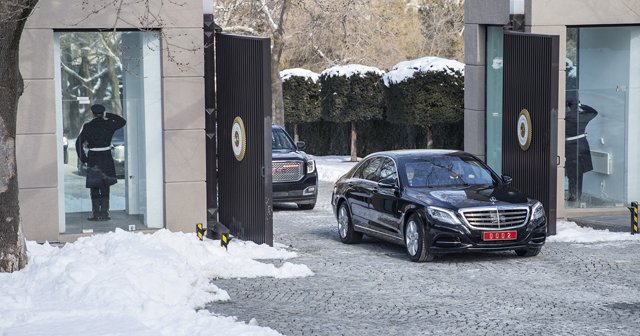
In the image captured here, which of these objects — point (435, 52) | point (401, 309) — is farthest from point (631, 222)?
point (435, 52)

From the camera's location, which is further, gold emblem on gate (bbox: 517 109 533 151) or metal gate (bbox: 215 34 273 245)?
gold emblem on gate (bbox: 517 109 533 151)

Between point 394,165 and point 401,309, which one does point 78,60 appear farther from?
point 401,309

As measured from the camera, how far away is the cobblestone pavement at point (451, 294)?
1180 cm

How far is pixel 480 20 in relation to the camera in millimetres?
22734

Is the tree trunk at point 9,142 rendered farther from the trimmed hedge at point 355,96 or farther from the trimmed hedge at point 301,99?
the trimmed hedge at point 301,99

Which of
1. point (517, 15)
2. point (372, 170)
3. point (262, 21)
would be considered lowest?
point (372, 170)

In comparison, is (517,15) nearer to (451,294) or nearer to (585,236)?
(585,236)

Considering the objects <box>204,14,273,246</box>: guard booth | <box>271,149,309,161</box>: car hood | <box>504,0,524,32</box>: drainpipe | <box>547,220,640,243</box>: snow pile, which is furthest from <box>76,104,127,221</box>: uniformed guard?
<box>504,0,524,32</box>: drainpipe

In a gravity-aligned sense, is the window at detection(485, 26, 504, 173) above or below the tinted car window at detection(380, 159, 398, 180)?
above

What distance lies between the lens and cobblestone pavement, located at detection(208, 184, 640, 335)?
11797mm

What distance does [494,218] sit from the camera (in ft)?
52.1

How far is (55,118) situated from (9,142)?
3.72 m

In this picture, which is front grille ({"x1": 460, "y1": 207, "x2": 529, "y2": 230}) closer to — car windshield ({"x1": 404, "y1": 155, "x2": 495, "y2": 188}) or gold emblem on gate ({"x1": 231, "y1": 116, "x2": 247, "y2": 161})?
car windshield ({"x1": 404, "y1": 155, "x2": 495, "y2": 188})

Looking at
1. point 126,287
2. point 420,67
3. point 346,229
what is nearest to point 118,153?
point 346,229
